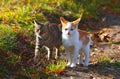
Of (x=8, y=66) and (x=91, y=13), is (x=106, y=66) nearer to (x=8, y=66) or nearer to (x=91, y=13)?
(x=8, y=66)

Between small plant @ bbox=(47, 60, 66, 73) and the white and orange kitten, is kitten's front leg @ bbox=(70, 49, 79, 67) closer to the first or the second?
the white and orange kitten

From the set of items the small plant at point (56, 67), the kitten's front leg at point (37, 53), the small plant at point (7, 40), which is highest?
the small plant at point (7, 40)

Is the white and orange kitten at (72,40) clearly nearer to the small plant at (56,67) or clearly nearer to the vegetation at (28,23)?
the vegetation at (28,23)

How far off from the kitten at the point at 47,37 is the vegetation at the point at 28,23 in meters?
0.32

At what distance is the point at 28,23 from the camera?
34.5 feet

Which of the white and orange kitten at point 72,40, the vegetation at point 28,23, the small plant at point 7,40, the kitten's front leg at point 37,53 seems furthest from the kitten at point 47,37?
the small plant at point 7,40

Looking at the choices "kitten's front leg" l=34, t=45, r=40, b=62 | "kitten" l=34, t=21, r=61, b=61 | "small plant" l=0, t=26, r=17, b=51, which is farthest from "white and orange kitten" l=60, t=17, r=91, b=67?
"small plant" l=0, t=26, r=17, b=51

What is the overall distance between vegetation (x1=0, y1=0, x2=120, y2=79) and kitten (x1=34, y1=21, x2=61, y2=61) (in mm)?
Result: 316

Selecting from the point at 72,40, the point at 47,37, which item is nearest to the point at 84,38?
the point at 72,40

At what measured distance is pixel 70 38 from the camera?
25.9 ft

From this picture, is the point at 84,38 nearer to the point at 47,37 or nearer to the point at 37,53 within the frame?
the point at 47,37

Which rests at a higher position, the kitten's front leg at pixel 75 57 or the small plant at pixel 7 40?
the small plant at pixel 7 40

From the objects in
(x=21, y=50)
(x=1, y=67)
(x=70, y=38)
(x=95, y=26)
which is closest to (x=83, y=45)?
(x=70, y=38)

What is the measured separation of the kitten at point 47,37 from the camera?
7.72 m
